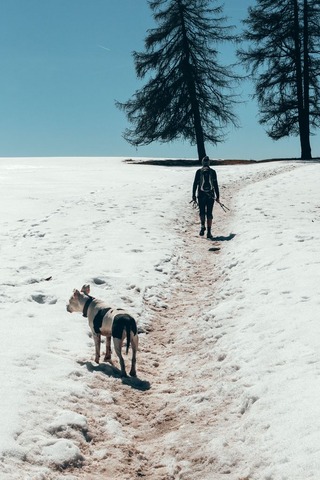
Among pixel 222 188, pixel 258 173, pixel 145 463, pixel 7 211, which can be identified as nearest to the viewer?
pixel 145 463

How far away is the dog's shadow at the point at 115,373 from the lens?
6.80 m

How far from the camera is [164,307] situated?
391 inches

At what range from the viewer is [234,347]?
719 centimetres

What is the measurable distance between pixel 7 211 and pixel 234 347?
529 inches

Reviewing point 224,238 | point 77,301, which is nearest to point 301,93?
point 224,238

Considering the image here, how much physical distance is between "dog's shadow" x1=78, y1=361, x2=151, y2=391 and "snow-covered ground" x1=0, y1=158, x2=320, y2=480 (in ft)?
0.23

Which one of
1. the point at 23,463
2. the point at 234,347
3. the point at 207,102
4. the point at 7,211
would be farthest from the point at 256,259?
the point at 207,102

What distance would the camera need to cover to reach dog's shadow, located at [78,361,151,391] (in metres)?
6.80

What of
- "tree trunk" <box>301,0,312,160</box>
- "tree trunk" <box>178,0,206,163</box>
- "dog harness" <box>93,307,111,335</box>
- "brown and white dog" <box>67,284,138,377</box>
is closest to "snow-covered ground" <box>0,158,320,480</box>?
"brown and white dog" <box>67,284,138,377</box>

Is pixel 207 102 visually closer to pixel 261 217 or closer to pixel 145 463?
pixel 261 217

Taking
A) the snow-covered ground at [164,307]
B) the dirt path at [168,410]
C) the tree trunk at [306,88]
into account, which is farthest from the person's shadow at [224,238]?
the tree trunk at [306,88]

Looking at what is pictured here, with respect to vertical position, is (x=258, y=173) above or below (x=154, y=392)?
above

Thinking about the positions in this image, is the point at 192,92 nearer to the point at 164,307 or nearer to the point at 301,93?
the point at 301,93

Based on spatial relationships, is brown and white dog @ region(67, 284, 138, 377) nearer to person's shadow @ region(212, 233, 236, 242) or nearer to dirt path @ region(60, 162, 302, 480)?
dirt path @ region(60, 162, 302, 480)
